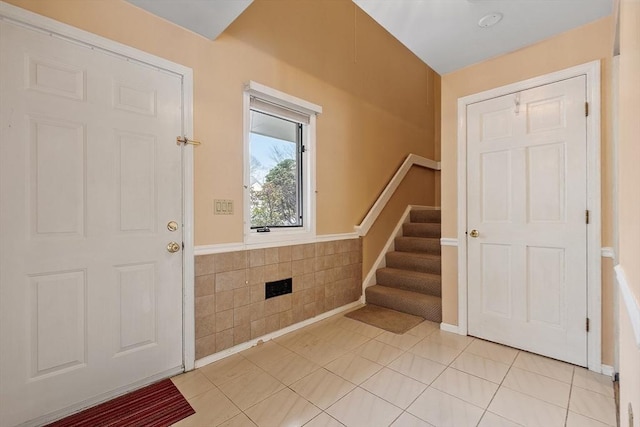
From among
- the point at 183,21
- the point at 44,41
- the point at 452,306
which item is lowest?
the point at 452,306

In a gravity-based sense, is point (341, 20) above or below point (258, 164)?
above

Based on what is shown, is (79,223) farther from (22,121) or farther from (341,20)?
(341,20)

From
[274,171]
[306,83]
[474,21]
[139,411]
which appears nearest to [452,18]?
[474,21]

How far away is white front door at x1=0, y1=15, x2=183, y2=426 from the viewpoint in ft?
4.85

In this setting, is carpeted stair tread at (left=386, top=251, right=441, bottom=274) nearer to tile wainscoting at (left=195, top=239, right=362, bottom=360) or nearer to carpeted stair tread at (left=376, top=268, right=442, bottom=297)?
carpeted stair tread at (left=376, top=268, right=442, bottom=297)

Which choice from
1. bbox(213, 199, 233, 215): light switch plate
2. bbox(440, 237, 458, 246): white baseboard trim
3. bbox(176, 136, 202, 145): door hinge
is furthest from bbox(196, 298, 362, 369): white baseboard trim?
bbox(176, 136, 202, 145): door hinge

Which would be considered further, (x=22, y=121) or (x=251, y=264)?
(x=251, y=264)

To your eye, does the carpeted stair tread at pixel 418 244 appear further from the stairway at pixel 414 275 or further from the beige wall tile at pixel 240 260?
the beige wall tile at pixel 240 260

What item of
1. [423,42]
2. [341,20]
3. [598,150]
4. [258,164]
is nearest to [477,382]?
[598,150]

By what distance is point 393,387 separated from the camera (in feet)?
6.05

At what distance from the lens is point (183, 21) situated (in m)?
1.97

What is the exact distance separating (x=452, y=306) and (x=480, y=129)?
5.37 feet

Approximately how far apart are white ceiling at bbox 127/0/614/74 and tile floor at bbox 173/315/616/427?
8.03 feet

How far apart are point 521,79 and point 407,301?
2.30m
